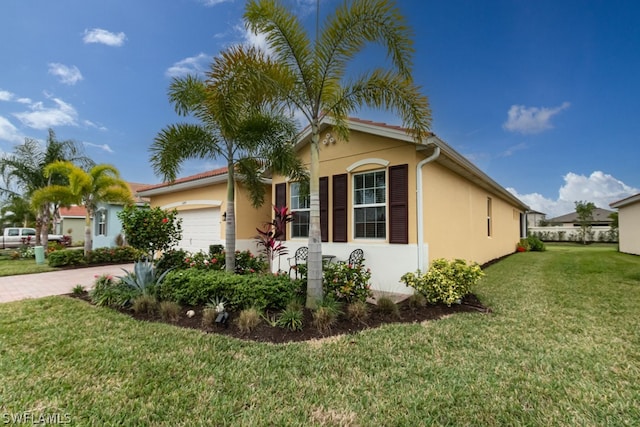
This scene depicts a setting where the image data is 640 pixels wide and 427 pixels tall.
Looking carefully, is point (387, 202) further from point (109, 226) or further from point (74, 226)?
point (74, 226)

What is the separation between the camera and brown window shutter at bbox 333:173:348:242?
8.39 meters

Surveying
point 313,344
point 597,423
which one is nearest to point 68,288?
point 313,344

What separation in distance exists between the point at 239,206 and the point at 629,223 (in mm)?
21697

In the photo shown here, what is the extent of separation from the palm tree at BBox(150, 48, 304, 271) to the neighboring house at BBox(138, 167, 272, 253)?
3.88 m

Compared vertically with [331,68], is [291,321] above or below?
below

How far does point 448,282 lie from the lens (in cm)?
580

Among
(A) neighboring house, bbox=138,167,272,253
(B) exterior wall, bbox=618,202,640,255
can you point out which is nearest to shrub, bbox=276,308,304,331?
(A) neighboring house, bbox=138,167,272,253

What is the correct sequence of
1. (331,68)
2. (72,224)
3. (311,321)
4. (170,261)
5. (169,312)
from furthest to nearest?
(72,224), (170,261), (331,68), (169,312), (311,321)

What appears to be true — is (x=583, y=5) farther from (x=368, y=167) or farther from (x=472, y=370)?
(x=472, y=370)

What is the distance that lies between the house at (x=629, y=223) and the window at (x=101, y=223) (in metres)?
30.4

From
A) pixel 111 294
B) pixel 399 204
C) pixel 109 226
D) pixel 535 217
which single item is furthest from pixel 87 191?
pixel 535 217

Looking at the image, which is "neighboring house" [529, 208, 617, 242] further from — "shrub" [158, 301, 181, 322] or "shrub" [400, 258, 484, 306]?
"shrub" [158, 301, 181, 322]

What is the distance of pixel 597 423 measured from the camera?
2.46 meters

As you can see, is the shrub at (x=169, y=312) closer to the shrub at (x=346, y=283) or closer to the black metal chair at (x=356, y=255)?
the shrub at (x=346, y=283)
